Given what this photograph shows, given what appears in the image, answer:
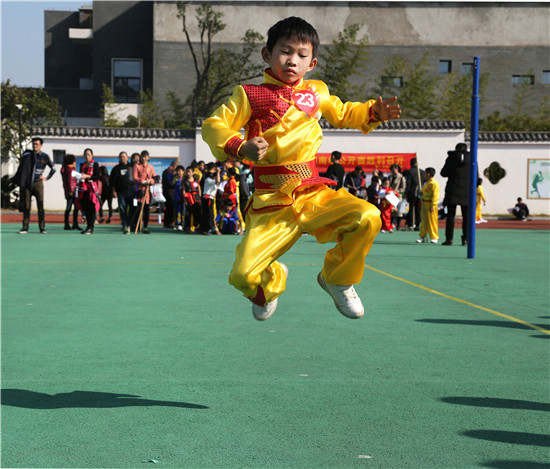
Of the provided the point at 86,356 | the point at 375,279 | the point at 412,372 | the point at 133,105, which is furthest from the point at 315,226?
the point at 133,105

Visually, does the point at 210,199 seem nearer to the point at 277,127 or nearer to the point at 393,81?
Answer: the point at 277,127

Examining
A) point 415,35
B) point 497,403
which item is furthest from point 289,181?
point 415,35

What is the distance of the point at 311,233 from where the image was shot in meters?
4.62

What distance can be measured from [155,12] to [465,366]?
43.9 m

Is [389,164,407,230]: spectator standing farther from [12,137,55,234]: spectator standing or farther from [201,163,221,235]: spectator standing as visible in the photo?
[12,137,55,234]: spectator standing

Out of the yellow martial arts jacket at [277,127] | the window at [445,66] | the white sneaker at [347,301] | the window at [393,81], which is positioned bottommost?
the white sneaker at [347,301]

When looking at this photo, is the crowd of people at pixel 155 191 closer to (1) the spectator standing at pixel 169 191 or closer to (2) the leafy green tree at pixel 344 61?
(1) the spectator standing at pixel 169 191

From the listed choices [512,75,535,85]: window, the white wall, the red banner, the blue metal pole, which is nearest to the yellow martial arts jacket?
the blue metal pole

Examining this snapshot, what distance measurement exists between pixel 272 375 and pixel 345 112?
1.79 m

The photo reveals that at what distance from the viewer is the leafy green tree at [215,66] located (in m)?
43.0

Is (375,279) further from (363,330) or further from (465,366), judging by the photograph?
(465,366)

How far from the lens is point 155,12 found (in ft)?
153

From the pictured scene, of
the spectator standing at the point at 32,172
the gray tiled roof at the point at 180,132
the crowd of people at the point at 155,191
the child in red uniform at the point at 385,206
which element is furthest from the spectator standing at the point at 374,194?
the gray tiled roof at the point at 180,132

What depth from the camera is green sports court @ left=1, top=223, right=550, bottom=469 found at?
3.88m
